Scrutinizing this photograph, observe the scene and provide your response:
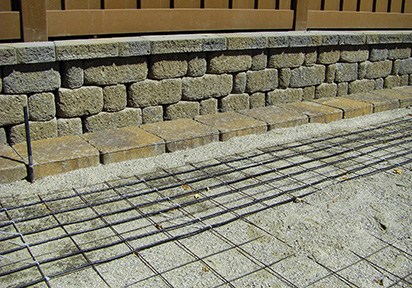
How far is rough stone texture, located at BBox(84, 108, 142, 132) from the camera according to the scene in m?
5.10

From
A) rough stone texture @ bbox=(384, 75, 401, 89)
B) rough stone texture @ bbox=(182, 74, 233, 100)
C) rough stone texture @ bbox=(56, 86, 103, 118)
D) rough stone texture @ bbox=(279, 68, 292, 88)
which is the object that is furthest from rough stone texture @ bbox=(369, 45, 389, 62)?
rough stone texture @ bbox=(56, 86, 103, 118)

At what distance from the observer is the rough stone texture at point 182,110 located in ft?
18.6

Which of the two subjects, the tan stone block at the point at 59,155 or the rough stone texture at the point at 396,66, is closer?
the tan stone block at the point at 59,155

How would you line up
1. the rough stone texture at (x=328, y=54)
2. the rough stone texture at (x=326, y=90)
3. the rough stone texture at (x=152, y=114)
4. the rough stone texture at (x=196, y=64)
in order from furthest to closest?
1. the rough stone texture at (x=326, y=90)
2. the rough stone texture at (x=328, y=54)
3. the rough stone texture at (x=196, y=64)
4. the rough stone texture at (x=152, y=114)

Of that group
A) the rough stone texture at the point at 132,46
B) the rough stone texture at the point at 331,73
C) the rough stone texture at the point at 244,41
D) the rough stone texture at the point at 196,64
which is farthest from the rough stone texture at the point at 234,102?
the rough stone texture at the point at 331,73

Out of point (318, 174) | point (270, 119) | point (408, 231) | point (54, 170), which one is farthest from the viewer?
point (270, 119)

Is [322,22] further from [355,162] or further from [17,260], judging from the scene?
[17,260]

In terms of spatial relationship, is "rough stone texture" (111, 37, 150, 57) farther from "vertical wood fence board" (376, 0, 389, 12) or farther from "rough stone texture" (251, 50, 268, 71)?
"vertical wood fence board" (376, 0, 389, 12)

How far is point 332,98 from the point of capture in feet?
23.7

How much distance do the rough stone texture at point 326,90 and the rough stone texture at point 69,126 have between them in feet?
12.4

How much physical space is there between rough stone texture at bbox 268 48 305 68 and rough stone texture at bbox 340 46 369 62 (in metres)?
0.92

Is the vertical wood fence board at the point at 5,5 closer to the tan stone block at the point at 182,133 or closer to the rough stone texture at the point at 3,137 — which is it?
the rough stone texture at the point at 3,137

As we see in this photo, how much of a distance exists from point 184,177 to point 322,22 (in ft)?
13.3

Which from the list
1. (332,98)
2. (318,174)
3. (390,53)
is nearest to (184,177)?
(318,174)
